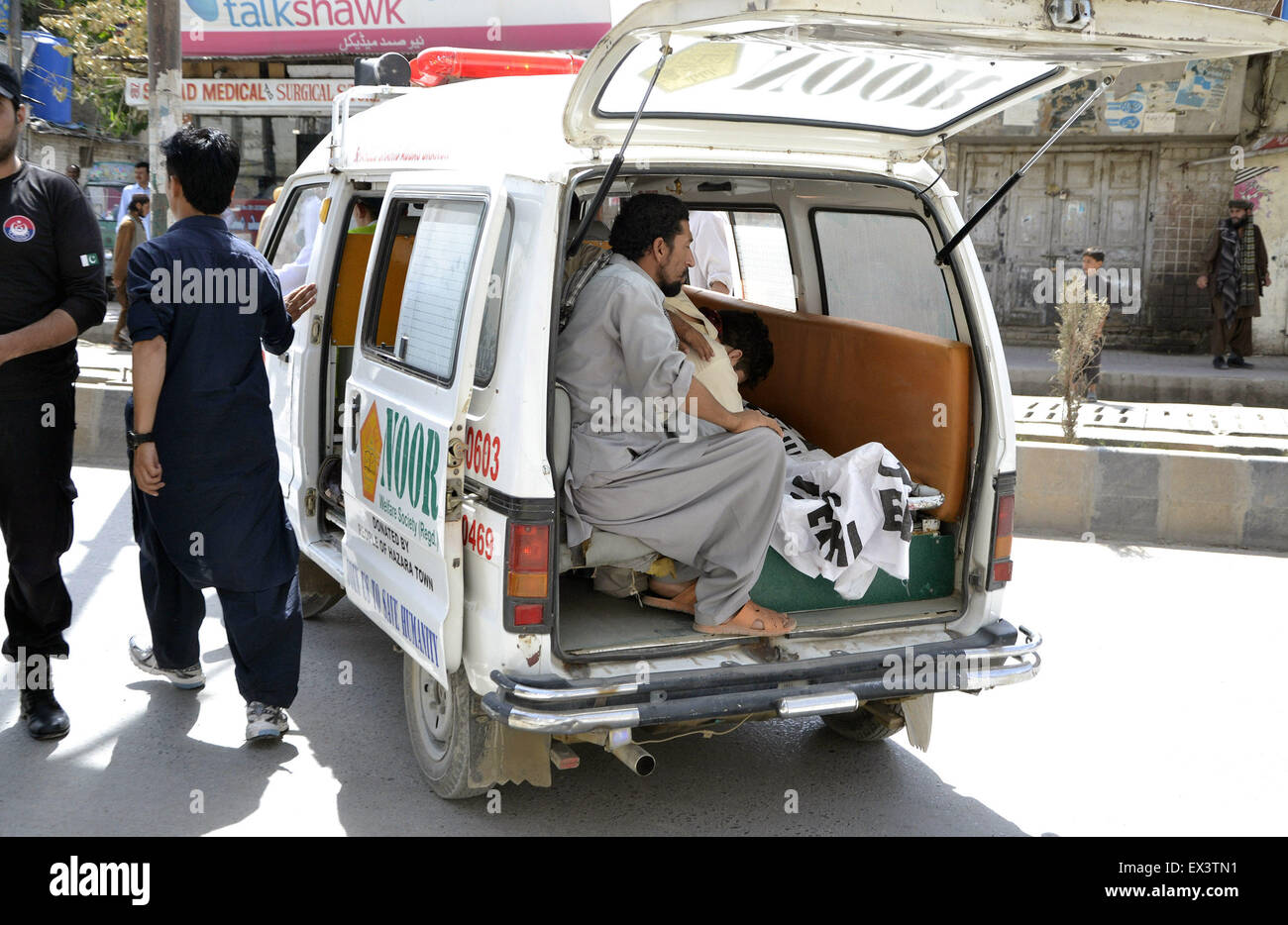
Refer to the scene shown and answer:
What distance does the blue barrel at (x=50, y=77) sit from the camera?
18953 millimetres

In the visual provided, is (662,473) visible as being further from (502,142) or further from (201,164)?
(201,164)

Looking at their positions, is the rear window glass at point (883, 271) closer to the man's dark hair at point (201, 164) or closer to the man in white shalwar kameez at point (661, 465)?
the man in white shalwar kameez at point (661, 465)

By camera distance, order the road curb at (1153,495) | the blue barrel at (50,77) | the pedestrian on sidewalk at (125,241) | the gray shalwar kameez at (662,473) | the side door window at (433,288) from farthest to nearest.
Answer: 1. the blue barrel at (50,77)
2. the pedestrian on sidewalk at (125,241)
3. the road curb at (1153,495)
4. the gray shalwar kameez at (662,473)
5. the side door window at (433,288)

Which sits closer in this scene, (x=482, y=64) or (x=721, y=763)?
(x=721, y=763)

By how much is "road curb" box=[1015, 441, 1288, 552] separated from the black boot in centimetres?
523

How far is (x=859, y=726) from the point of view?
14.4ft

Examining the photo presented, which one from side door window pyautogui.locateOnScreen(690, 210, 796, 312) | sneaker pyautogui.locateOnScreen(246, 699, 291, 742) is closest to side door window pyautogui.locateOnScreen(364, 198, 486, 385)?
sneaker pyautogui.locateOnScreen(246, 699, 291, 742)

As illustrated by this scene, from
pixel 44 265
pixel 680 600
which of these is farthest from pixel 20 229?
pixel 680 600

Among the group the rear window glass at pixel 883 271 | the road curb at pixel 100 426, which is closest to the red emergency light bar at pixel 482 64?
the rear window glass at pixel 883 271

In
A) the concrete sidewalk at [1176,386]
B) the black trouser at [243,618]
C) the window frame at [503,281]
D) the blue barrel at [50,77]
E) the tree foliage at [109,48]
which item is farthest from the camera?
the blue barrel at [50,77]

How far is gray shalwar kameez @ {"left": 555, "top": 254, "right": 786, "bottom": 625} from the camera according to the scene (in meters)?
3.64

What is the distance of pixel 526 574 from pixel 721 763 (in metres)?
1.42

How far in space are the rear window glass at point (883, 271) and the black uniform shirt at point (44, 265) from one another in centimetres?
281
